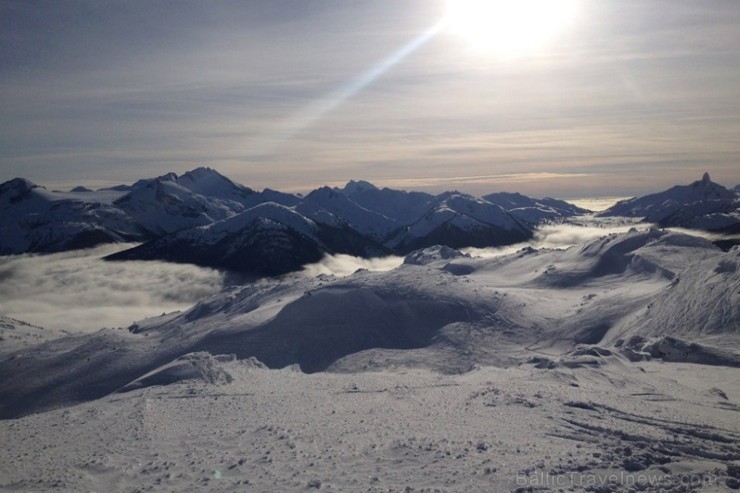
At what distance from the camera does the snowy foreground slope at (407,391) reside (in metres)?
16.7

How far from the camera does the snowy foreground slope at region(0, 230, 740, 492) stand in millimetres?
16734

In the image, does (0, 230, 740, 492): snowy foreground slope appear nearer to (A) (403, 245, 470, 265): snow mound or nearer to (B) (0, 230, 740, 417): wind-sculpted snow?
(B) (0, 230, 740, 417): wind-sculpted snow

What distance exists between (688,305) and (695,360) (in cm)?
948

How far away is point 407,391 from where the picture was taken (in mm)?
26656

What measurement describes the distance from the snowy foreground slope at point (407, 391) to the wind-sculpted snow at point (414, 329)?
0.19 meters

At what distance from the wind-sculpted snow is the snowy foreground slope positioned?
0.19 m

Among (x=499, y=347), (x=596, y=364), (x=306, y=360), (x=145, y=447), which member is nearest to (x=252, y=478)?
(x=145, y=447)

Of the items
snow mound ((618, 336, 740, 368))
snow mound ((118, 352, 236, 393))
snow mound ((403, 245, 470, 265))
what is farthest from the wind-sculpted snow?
snow mound ((403, 245, 470, 265))

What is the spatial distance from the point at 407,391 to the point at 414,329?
20080 millimetres

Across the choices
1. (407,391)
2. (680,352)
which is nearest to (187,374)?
(407,391)

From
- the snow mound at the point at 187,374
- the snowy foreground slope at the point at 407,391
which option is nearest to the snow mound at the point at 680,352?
the snowy foreground slope at the point at 407,391

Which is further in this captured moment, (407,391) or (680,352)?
(680,352)

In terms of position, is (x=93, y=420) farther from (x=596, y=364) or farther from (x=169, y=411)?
(x=596, y=364)

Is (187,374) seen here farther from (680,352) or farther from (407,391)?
(680,352)
